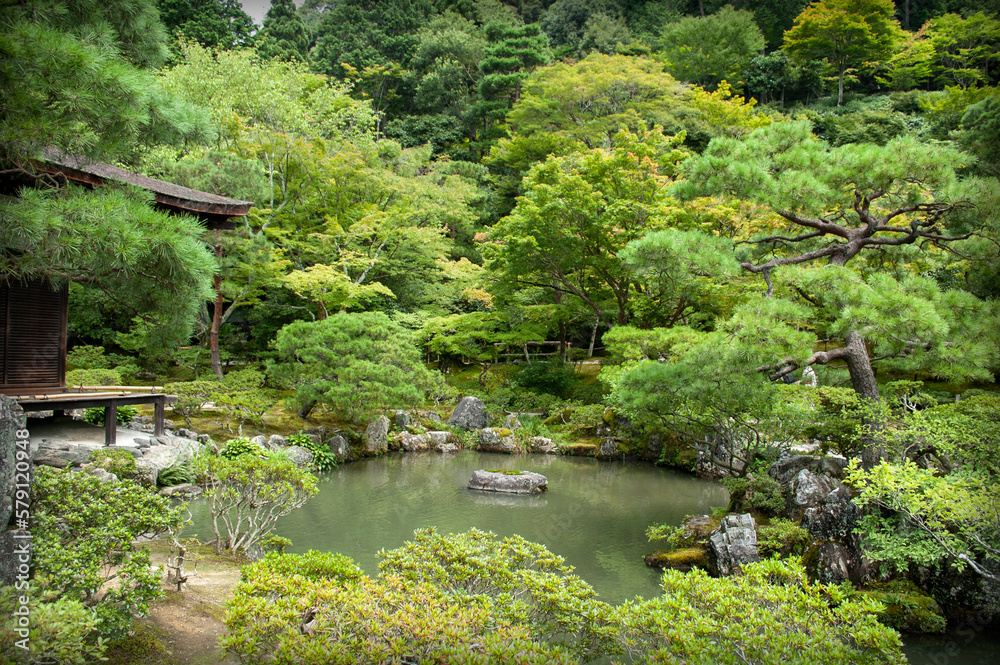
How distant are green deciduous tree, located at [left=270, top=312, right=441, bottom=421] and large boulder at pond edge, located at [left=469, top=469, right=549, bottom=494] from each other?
2.44 meters

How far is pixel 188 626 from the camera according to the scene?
12.4ft

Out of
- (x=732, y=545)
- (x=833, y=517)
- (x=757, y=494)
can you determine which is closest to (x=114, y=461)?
(x=732, y=545)

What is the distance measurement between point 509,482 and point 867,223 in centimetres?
629

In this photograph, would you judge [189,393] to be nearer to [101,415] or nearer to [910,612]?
[101,415]

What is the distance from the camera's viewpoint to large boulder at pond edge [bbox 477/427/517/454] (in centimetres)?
1298

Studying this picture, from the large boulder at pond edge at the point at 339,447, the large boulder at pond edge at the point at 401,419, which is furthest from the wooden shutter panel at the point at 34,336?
the large boulder at pond edge at the point at 401,419

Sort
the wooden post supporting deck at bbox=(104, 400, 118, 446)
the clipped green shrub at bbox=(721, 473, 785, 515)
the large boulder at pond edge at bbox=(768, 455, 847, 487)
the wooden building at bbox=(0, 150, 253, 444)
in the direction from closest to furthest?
the clipped green shrub at bbox=(721, 473, 785, 515)
the large boulder at pond edge at bbox=(768, 455, 847, 487)
the wooden building at bbox=(0, 150, 253, 444)
the wooden post supporting deck at bbox=(104, 400, 118, 446)

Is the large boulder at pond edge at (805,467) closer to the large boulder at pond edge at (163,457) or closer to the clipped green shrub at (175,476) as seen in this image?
the large boulder at pond edge at (163,457)

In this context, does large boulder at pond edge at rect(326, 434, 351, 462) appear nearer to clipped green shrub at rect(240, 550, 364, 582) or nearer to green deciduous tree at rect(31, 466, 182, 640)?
clipped green shrub at rect(240, 550, 364, 582)

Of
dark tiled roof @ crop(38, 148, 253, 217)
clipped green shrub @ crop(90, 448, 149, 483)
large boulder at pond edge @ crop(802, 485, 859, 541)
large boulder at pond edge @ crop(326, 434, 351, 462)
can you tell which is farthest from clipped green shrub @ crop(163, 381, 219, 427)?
large boulder at pond edge @ crop(802, 485, 859, 541)

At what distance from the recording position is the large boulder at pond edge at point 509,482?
9.38 m

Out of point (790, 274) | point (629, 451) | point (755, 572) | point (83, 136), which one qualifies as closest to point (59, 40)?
point (83, 136)

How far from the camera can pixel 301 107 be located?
59.4 feet

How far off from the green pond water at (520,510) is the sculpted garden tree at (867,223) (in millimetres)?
2827
